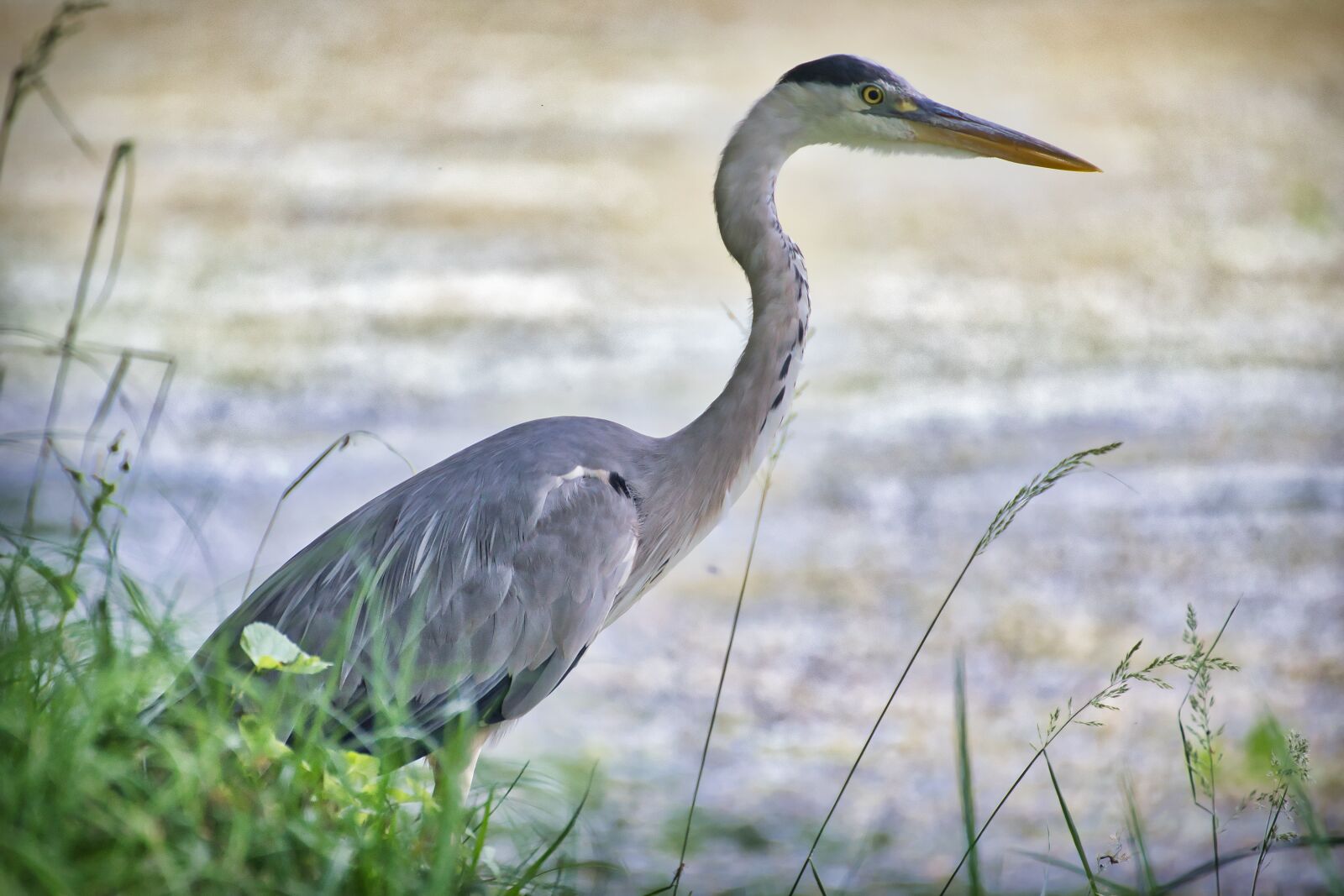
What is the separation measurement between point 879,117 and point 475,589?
134 cm

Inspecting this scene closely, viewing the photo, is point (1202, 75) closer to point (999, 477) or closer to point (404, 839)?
point (999, 477)

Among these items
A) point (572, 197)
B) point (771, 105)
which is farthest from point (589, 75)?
point (771, 105)

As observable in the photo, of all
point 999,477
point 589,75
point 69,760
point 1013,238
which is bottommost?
point 999,477

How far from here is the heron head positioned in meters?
3.06

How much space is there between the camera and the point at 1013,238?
7.08 metres

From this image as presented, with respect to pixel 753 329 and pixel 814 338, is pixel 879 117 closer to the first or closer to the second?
pixel 753 329

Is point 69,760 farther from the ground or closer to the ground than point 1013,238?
closer to the ground

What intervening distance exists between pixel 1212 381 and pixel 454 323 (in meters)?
3.40

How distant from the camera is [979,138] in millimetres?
3098

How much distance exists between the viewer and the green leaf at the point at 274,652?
6.14 ft

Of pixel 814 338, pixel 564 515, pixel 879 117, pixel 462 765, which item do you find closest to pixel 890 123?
pixel 879 117

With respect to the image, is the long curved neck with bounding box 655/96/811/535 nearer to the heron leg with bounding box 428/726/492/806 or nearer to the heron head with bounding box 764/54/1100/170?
the heron head with bounding box 764/54/1100/170

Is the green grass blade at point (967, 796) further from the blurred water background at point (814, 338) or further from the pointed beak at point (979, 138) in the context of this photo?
the pointed beak at point (979, 138)

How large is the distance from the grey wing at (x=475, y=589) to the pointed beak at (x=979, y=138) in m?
1.09
